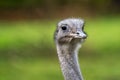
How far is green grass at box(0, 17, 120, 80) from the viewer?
15078mm

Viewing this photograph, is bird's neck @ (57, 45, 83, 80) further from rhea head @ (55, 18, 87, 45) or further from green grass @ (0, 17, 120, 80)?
green grass @ (0, 17, 120, 80)

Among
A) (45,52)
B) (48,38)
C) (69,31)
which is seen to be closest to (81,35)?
(69,31)

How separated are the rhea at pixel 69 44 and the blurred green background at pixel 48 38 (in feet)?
21.4

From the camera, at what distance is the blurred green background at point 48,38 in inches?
609

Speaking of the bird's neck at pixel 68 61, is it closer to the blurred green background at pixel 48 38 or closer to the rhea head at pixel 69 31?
the rhea head at pixel 69 31

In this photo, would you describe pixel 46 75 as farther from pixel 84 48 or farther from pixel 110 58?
pixel 84 48

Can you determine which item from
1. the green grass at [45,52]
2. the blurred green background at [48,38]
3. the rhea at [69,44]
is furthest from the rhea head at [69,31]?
the blurred green background at [48,38]

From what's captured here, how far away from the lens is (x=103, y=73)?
15.4 m

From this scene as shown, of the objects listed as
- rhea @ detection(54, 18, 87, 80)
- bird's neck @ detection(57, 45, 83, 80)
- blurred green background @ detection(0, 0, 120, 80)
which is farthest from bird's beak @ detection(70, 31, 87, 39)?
blurred green background @ detection(0, 0, 120, 80)

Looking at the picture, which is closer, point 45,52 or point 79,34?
point 79,34

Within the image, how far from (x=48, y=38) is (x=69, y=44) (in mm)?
12786

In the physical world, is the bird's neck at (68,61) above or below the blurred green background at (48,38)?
above

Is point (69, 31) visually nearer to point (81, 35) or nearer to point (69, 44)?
point (69, 44)

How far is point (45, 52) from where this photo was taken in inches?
734
